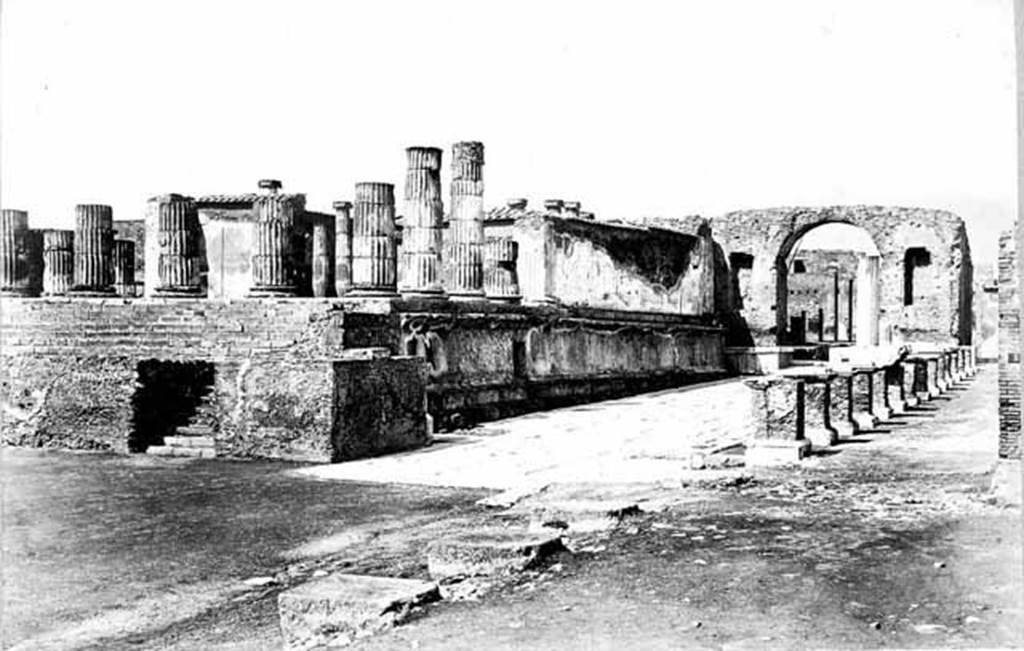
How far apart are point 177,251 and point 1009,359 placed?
11.3 m

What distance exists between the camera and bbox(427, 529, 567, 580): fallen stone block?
6.07 metres

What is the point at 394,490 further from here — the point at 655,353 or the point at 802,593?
the point at 655,353

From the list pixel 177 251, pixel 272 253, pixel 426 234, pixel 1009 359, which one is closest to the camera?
pixel 1009 359

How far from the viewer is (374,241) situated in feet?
53.8

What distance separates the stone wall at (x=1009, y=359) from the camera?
8.38 meters

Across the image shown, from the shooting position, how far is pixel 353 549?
725 cm

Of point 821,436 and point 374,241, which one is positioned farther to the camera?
point 374,241

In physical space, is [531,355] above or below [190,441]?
above

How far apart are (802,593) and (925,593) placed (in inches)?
20.8

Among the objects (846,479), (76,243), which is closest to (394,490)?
(846,479)

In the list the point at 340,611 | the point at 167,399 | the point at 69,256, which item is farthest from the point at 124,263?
the point at 340,611

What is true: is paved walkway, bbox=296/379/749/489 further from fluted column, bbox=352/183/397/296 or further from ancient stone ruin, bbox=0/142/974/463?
fluted column, bbox=352/183/397/296

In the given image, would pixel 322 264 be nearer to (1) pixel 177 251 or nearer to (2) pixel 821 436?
(1) pixel 177 251

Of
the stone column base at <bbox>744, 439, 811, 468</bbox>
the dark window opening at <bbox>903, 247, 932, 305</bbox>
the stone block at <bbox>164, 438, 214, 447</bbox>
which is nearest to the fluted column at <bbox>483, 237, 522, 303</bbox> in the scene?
the stone block at <bbox>164, 438, 214, 447</bbox>
